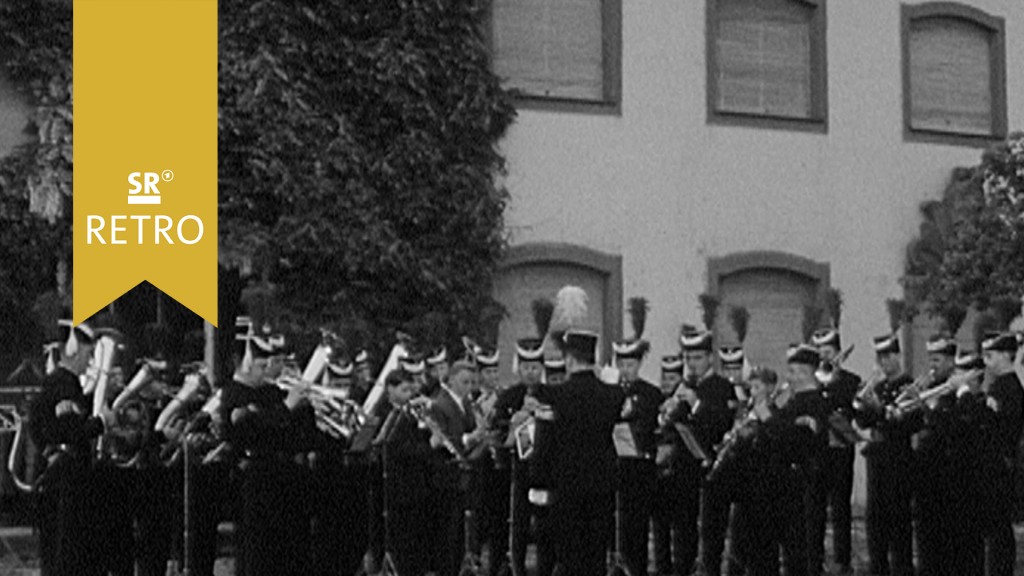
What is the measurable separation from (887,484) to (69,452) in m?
6.27

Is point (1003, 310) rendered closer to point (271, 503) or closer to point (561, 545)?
point (561, 545)

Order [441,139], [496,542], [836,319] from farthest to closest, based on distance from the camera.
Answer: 1. [441,139]
2. [836,319]
3. [496,542]

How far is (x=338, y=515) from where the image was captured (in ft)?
43.6

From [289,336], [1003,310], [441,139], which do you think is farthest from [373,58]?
[1003,310]

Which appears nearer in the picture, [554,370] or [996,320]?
[554,370]

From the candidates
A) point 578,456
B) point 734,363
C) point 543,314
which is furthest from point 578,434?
point 734,363

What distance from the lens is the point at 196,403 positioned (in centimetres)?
1302

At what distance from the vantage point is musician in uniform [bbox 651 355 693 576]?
14.1 metres

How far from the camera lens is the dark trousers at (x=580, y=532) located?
452 inches

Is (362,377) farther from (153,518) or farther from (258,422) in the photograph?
(258,422)

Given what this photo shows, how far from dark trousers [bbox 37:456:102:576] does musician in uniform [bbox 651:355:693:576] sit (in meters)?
4.40

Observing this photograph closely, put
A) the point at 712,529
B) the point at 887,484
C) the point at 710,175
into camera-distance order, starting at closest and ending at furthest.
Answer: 1. the point at 887,484
2. the point at 712,529
3. the point at 710,175

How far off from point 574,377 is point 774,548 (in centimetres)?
262

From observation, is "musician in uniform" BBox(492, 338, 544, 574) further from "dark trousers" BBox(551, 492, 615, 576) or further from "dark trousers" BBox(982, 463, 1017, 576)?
"dark trousers" BBox(982, 463, 1017, 576)
